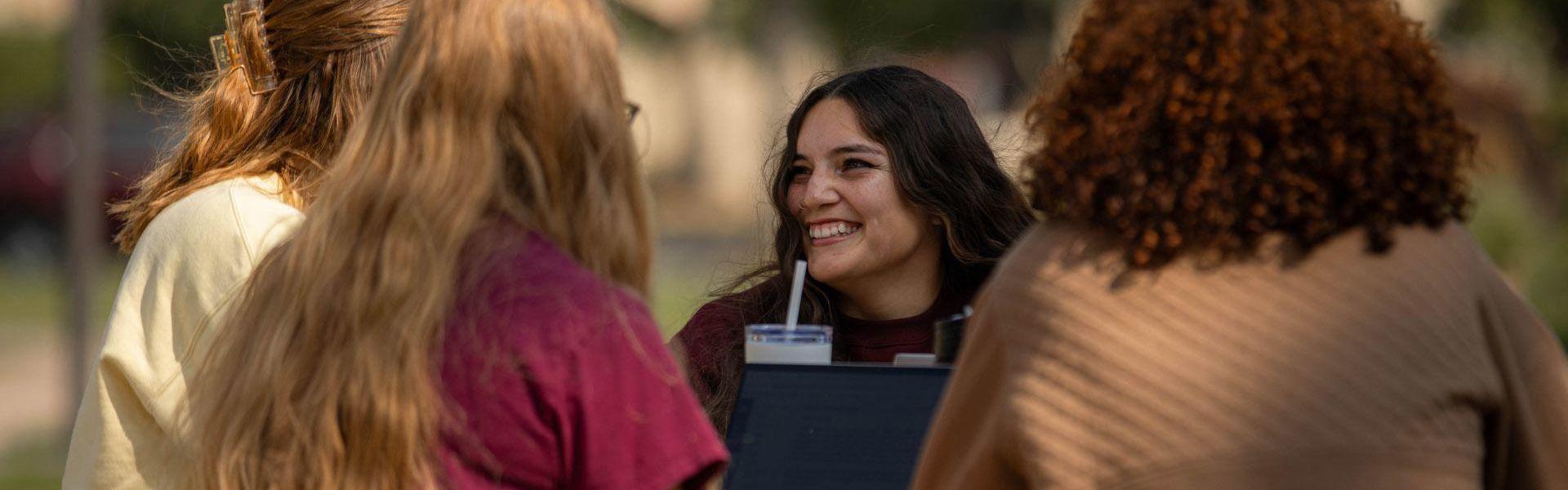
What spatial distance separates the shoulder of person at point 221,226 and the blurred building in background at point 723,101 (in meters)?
0.54

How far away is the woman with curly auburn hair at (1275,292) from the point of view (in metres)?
1.79

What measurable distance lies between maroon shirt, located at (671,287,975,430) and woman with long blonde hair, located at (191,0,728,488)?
5.29ft

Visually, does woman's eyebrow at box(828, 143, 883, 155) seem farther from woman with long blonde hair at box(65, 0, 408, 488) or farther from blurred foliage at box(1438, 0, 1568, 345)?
blurred foliage at box(1438, 0, 1568, 345)

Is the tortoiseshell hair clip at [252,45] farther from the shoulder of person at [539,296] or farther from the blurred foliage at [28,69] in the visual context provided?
the blurred foliage at [28,69]

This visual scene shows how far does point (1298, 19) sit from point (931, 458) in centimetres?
65

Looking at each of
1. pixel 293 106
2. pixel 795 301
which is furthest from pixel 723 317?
pixel 293 106

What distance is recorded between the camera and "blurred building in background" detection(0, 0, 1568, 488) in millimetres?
5488

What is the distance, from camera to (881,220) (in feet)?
12.1

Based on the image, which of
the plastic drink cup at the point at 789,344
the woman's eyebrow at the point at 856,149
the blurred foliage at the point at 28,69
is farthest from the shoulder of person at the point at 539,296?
the blurred foliage at the point at 28,69

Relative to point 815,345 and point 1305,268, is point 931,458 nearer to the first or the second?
point 1305,268

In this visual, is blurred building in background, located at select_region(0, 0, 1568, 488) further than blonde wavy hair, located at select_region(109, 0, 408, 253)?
Yes

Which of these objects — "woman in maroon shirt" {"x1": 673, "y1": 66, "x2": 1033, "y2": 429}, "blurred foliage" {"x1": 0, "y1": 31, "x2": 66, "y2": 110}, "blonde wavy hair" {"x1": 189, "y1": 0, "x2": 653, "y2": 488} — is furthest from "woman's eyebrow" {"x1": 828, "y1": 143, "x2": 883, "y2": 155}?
"blurred foliage" {"x1": 0, "y1": 31, "x2": 66, "y2": 110}

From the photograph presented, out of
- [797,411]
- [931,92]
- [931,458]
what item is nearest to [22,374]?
[931,92]

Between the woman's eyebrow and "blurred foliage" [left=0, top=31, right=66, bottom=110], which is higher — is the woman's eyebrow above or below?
above
